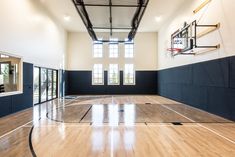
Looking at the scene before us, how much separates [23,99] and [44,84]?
333 centimetres

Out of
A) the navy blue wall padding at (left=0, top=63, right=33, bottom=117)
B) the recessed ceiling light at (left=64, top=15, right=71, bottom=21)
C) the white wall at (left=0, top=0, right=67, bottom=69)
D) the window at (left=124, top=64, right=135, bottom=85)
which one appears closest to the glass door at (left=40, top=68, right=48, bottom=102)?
the white wall at (left=0, top=0, right=67, bottom=69)

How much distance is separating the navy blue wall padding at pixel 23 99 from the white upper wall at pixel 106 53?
7.67 meters

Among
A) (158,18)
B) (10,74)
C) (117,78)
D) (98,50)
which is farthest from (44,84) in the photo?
(158,18)

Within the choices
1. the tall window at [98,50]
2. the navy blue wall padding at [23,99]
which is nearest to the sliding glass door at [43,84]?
the navy blue wall padding at [23,99]

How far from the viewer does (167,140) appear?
15.1 ft

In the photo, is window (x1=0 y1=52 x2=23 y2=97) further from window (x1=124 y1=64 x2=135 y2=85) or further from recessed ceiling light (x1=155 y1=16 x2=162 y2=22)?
window (x1=124 y1=64 x2=135 y2=85)

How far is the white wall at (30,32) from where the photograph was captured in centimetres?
774

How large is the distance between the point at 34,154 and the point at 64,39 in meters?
13.4

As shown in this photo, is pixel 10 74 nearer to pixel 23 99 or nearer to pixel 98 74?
pixel 23 99

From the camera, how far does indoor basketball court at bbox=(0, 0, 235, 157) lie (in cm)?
452

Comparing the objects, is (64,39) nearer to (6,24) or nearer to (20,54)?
(20,54)

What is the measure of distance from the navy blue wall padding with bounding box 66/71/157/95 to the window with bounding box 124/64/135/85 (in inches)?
12.7

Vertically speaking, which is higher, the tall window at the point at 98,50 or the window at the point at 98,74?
the tall window at the point at 98,50

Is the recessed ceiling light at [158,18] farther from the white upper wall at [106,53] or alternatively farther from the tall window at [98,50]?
the tall window at [98,50]
